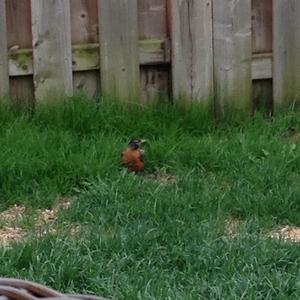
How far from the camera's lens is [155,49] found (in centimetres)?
618

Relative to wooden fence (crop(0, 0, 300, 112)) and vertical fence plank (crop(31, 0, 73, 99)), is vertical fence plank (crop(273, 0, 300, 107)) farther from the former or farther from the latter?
vertical fence plank (crop(31, 0, 73, 99))

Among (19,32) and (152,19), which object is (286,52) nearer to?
(152,19)

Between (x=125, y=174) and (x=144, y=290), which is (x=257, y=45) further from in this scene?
(x=144, y=290)

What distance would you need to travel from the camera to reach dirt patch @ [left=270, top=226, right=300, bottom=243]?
425 centimetres

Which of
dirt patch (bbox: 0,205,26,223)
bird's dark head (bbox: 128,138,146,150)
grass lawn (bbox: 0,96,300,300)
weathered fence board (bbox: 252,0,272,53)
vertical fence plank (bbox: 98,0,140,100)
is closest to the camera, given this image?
grass lawn (bbox: 0,96,300,300)

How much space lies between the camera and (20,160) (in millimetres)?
5262

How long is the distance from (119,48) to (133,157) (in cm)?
103

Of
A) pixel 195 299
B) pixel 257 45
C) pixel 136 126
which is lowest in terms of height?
pixel 195 299

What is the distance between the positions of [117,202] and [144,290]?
113cm

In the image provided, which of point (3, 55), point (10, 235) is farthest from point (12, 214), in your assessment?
point (3, 55)

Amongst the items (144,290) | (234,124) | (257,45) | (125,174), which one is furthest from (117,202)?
(257,45)

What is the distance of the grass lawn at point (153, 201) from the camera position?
3805 mm

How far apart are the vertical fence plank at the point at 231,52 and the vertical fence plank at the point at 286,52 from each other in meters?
0.17

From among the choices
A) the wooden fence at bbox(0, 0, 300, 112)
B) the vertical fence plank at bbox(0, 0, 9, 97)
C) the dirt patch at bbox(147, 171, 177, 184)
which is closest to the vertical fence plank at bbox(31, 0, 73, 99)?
the wooden fence at bbox(0, 0, 300, 112)
